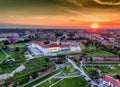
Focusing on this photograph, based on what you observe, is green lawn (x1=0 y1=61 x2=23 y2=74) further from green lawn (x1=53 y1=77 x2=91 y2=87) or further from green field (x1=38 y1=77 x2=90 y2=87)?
green lawn (x1=53 y1=77 x2=91 y2=87)

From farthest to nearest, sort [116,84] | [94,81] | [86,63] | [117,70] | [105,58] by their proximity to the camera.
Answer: [105,58] → [86,63] → [117,70] → [94,81] → [116,84]

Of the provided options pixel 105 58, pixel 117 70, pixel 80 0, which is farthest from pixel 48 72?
pixel 80 0

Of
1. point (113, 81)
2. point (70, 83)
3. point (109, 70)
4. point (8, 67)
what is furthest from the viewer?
point (8, 67)

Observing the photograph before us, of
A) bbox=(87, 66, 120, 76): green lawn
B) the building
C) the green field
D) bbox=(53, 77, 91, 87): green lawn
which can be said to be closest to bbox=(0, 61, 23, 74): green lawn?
the green field

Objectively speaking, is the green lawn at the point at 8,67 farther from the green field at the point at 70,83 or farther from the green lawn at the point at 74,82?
the green lawn at the point at 74,82

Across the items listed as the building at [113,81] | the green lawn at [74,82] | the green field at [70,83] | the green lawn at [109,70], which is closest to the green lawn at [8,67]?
the green field at [70,83]

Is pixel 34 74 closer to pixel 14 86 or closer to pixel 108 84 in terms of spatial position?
pixel 14 86

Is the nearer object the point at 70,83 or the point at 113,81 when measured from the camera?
the point at 113,81

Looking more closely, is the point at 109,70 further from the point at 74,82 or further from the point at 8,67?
the point at 8,67

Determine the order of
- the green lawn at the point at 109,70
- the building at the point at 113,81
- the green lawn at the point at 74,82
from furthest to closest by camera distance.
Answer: the green lawn at the point at 109,70 → the green lawn at the point at 74,82 → the building at the point at 113,81

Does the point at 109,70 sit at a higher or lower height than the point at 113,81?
lower

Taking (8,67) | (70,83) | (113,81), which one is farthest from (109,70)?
(8,67)
